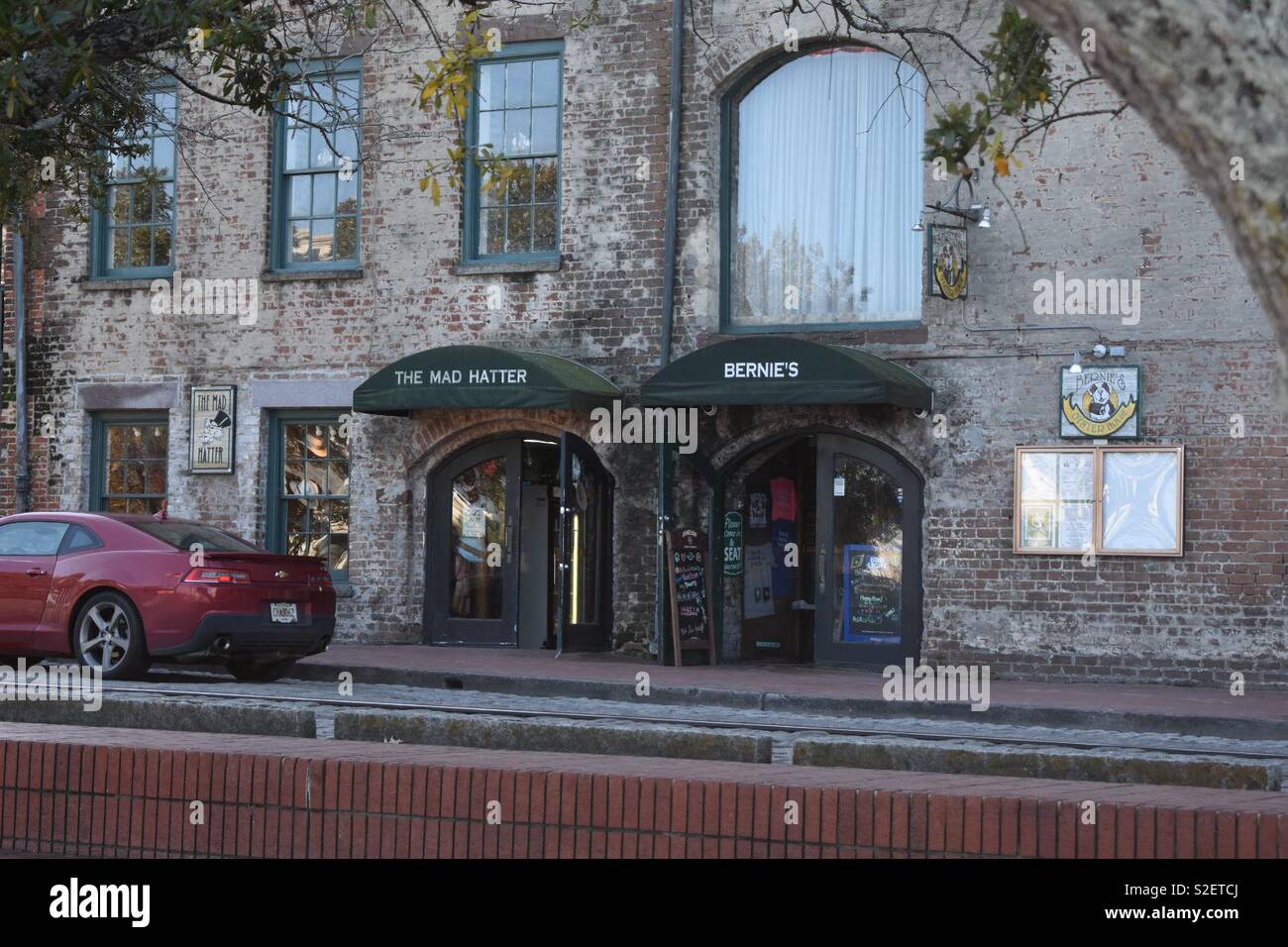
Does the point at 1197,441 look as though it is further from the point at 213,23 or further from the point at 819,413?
the point at 213,23

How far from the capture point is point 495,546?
20281mm

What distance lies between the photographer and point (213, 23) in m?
10.6

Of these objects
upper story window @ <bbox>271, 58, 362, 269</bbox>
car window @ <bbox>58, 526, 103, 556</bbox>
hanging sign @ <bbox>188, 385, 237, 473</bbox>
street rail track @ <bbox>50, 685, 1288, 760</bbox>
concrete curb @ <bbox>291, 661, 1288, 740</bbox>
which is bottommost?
concrete curb @ <bbox>291, 661, 1288, 740</bbox>

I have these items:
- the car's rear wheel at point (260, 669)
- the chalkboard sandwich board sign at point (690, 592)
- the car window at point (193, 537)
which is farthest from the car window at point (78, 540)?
the chalkboard sandwich board sign at point (690, 592)

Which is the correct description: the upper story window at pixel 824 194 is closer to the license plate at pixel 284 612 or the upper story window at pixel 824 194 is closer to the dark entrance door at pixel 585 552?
the dark entrance door at pixel 585 552

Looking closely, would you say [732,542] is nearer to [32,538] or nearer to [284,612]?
[284,612]

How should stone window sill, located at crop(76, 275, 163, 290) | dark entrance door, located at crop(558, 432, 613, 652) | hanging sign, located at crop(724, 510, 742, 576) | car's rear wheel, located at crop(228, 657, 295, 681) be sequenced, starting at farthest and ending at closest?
stone window sill, located at crop(76, 275, 163, 290), hanging sign, located at crop(724, 510, 742, 576), dark entrance door, located at crop(558, 432, 613, 652), car's rear wheel, located at crop(228, 657, 295, 681)

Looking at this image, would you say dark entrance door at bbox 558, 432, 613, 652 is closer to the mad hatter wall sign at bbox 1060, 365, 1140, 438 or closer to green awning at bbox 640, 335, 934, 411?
green awning at bbox 640, 335, 934, 411

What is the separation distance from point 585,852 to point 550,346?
13.9 metres

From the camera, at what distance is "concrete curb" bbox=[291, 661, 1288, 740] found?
13.7 meters

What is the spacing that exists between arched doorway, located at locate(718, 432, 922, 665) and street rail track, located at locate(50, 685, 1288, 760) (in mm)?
6135

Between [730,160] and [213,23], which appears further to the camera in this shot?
[730,160]

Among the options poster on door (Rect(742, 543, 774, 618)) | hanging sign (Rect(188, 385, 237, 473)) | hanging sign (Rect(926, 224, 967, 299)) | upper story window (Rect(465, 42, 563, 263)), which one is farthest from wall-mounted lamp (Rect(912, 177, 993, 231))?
hanging sign (Rect(188, 385, 237, 473))

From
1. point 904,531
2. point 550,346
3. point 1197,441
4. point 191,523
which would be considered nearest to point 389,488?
point 550,346
